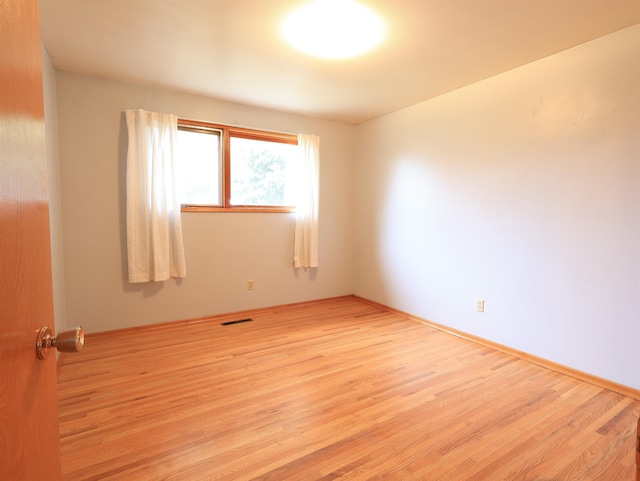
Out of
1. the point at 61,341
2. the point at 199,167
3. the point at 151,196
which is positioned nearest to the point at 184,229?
the point at 151,196

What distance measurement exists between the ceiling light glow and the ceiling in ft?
0.25

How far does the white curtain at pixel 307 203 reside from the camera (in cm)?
418

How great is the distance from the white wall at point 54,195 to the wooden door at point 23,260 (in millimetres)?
2217

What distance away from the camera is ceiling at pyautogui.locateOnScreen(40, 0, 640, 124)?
2033mm

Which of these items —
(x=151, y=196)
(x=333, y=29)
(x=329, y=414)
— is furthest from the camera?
(x=151, y=196)

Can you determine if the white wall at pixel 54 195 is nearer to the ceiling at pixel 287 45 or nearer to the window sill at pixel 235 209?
the ceiling at pixel 287 45

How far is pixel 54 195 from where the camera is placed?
273 centimetres

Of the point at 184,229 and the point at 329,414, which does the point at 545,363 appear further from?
the point at 184,229

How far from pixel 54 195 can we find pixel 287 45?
2190mm

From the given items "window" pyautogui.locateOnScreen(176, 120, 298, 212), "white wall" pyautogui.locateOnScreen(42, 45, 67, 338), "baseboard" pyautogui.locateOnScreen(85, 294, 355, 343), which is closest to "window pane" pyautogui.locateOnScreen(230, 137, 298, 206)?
"window" pyautogui.locateOnScreen(176, 120, 298, 212)

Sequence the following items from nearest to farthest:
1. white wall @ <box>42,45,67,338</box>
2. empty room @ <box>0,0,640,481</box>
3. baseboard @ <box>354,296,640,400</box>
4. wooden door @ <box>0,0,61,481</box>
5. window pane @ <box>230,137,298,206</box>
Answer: wooden door @ <box>0,0,61,481</box> → empty room @ <box>0,0,640,481</box> → baseboard @ <box>354,296,640,400</box> → white wall @ <box>42,45,67,338</box> → window pane @ <box>230,137,298,206</box>

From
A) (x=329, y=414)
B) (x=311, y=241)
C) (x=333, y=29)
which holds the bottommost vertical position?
(x=329, y=414)

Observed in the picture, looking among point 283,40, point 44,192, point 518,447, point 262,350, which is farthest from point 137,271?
point 518,447

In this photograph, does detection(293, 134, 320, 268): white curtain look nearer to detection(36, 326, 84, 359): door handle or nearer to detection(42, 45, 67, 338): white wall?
detection(42, 45, 67, 338): white wall
